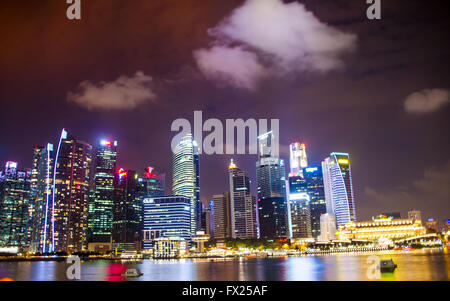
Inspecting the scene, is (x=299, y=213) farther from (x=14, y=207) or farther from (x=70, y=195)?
(x=14, y=207)

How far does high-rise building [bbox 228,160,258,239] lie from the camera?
114000mm

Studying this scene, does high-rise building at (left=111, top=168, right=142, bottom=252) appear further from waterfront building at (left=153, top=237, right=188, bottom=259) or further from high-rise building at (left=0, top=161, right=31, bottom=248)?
high-rise building at (left=0, top=161, right=31, bottom=248)

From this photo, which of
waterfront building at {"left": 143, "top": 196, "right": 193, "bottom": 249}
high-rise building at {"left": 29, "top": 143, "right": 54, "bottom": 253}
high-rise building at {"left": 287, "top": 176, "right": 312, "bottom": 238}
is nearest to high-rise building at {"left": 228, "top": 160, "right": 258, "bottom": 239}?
high-rise building at {"left": 287, "top": 176, "right": 312, "bottom": 238}

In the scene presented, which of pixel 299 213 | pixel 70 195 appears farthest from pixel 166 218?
pixel 299 213

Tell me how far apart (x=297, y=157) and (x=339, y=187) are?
20117 mm

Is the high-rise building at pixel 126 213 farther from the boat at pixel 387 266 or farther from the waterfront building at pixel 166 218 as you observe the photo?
the boat at pixel 387 266

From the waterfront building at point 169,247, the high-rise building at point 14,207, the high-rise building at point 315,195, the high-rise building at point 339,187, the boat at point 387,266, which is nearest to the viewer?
the boat at point 387,266

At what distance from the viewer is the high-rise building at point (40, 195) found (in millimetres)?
77000

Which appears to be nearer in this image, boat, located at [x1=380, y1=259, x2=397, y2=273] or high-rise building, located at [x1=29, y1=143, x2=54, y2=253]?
boat, located at [x1=380, y1=259, x2=397, y2=273]

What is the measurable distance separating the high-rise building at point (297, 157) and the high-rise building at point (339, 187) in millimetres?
9474

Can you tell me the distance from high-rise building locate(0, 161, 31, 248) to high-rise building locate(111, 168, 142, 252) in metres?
22.7

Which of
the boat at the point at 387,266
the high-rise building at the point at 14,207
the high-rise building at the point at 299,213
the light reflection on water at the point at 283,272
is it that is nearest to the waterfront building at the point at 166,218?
the high-rise building at the point at 14,207

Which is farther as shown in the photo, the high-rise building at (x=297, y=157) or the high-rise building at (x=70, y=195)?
the high-rise building at (x=297, y=157)
